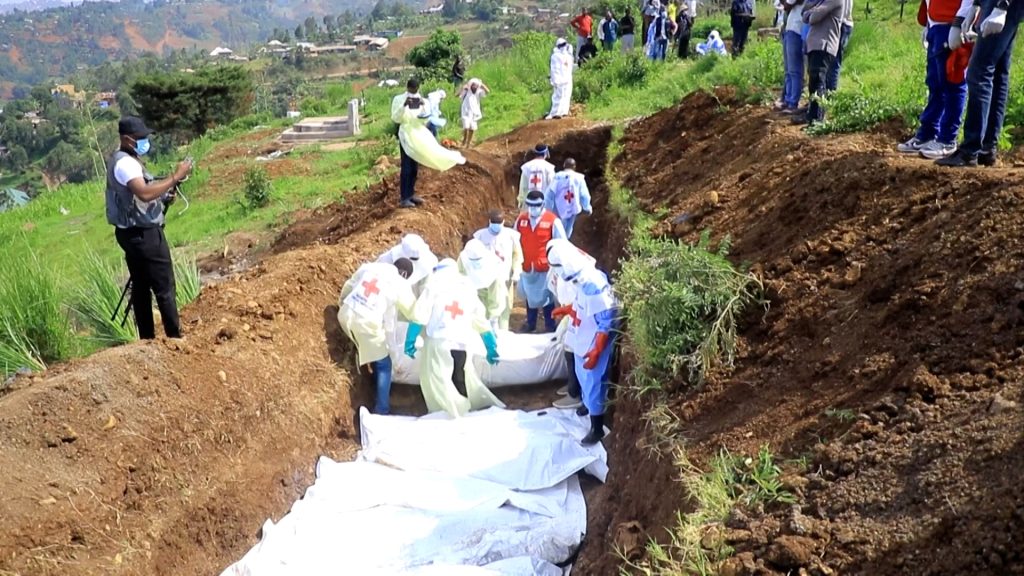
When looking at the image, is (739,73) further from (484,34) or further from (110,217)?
(484,34)

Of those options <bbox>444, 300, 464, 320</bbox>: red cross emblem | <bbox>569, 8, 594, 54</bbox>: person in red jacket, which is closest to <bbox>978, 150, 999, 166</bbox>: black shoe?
<bbox>444, 300, 464, 320</bbox>: red cross emblem

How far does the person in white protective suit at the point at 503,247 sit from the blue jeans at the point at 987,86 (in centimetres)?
480

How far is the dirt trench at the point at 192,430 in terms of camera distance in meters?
5.41

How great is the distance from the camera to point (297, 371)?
7.54 metres

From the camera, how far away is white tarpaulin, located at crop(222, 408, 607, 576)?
5.75m

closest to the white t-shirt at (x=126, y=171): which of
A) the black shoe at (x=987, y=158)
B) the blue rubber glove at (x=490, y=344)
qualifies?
the blue rubber glove at (x=490, y=344)

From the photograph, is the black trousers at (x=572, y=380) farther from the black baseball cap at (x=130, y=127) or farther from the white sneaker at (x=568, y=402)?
the black baseball cap at (x=130, y=127)

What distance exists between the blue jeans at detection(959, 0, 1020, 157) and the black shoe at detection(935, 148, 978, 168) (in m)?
0.02

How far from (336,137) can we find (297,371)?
1505 cm

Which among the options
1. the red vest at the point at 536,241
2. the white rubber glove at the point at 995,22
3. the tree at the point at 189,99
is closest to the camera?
the white rubber glove at the point at 995,22

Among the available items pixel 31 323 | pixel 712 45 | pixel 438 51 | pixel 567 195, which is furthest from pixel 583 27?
pixel 31 323

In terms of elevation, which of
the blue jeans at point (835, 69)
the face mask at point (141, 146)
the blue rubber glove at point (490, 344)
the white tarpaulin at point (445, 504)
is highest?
the blue jeans at point (835, 69)

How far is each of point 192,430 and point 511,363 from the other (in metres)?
3.13

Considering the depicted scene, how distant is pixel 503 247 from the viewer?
9156mm
